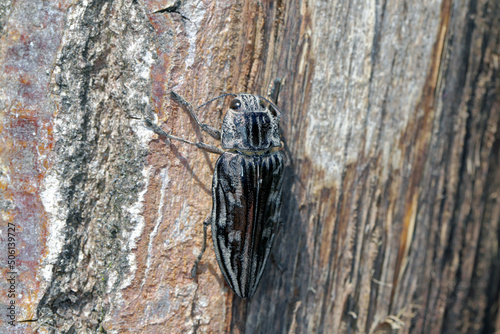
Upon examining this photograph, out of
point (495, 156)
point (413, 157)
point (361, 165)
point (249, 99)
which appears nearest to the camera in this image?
point (249, 99)

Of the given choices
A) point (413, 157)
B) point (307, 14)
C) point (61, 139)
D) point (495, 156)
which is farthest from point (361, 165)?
point (61, 139)

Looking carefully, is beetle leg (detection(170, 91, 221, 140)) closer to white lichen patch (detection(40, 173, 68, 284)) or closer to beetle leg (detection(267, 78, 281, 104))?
beetle leg (detection(267, 78, 281, 104))

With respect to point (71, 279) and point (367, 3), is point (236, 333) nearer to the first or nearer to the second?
point (71, 279)

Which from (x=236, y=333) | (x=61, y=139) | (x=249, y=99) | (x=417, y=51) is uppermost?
(x=417, y=51)

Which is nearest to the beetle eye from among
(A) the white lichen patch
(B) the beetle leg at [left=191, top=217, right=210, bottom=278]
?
(B) the beetle leg at [left=191, top=217, right=210, bottom=278]

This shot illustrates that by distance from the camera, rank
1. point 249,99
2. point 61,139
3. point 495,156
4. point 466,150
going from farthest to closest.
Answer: point 495,156 < point 466,150 < point 249,99 < point 61,139
